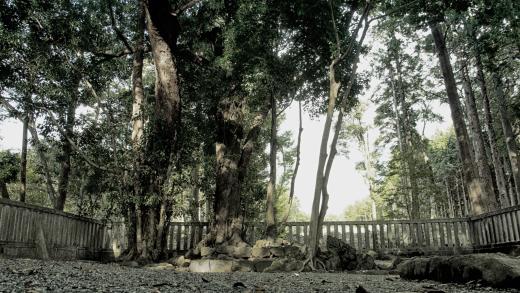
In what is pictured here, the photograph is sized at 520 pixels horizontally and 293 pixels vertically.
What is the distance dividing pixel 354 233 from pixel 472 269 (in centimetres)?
841

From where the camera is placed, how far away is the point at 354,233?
12.9 metres

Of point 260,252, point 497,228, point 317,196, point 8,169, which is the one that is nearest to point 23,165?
point 8,169

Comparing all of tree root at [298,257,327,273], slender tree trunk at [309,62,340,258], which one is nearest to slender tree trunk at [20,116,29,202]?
slender tree trunk at [309,62,340,258]

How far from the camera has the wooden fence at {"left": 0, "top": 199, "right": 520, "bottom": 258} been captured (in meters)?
8.98

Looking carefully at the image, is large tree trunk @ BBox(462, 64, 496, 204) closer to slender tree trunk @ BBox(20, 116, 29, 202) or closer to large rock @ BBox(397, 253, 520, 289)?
large rock @ BBox(397, 253, 520, 289)

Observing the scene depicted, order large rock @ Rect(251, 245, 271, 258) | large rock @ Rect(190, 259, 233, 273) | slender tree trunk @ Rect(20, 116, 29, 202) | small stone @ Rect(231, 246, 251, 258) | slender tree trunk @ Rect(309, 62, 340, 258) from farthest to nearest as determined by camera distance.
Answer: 1. slender tree trunk @ Rect(20, 116, 29, 202)
2. small stone @ Rect(231, 246, 251, 258)
3. large rock @ Rect(251, 245, 271, 258)
4. large rock @ Rect(190, 259, 233, 273)
5. slender tree trunk @ Rect(309, 62, 340, 258)

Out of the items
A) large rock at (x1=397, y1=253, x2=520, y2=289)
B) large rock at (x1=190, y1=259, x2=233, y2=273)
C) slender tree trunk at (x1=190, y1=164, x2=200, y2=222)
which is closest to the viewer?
large rock at (x1=397, y1=253, x2=520, y2=289)

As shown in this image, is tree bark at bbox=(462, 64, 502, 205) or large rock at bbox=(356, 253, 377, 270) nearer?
large rock at bbox=(356, 253, 377, 270)

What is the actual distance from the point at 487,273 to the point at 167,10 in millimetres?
10927

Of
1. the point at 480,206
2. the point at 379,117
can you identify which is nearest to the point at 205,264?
the point at 480,206

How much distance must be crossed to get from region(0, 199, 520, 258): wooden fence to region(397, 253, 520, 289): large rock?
210 inches

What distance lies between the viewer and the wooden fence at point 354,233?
898cm

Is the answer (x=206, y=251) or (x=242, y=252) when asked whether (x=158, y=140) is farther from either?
(x=242, y=252)

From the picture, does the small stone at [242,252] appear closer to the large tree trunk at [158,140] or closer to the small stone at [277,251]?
the small stone at [277,251]
